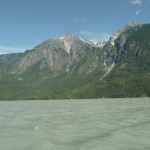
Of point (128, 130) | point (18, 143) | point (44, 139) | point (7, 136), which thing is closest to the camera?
point (18, 143)

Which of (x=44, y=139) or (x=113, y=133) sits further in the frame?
(x=113, y=133)

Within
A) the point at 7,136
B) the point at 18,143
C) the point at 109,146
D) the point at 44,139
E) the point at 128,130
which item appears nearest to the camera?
the point at 109,146

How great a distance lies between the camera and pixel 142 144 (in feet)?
115

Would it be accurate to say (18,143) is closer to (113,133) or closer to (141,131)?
(113,133)

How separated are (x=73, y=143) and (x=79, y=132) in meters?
8.41

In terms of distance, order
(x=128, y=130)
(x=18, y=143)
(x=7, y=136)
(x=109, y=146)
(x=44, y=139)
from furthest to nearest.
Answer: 1. (x=128, y=130)
2. (x=7, y=136)
3. (x=44, y=139)
4. (x=18, y=143)
5. (x=109, y=146)

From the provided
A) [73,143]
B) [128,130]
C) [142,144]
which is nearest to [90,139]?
[73,143]

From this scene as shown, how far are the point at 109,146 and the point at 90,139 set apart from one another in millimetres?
4543

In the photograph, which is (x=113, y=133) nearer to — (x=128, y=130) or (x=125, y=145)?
(x=128, y=130)

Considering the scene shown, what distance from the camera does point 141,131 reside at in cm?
4453

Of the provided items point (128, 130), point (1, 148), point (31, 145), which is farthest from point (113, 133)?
point (1, 148)

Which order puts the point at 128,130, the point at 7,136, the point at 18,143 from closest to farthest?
the point at 18,143 < the point at 7,136 < the point at 128,130

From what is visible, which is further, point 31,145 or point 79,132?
point 79,132

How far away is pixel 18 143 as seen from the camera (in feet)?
122
